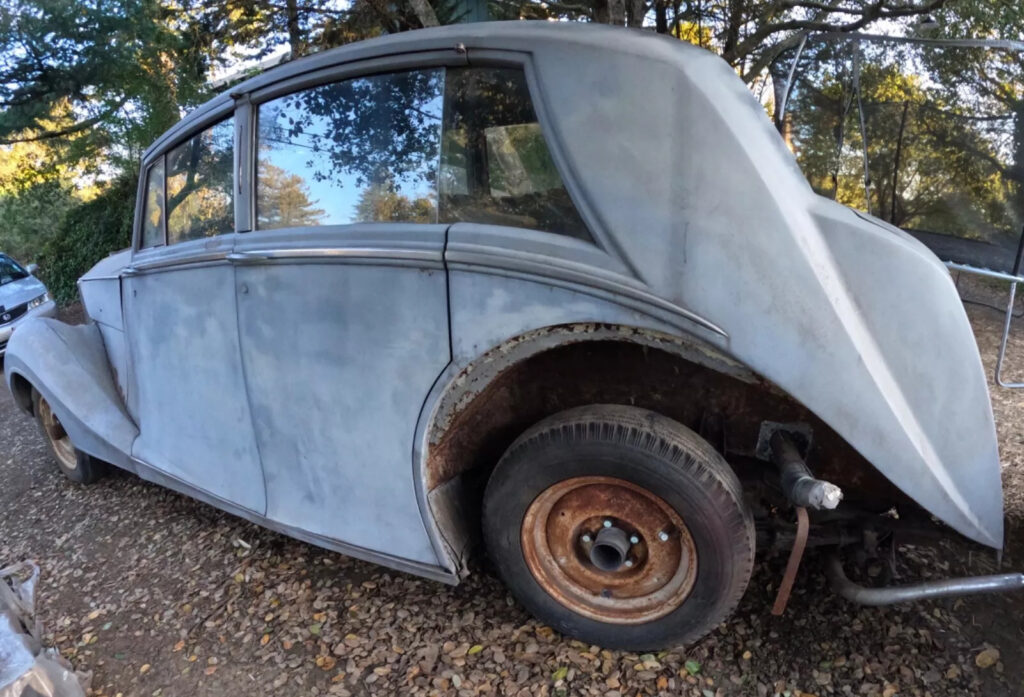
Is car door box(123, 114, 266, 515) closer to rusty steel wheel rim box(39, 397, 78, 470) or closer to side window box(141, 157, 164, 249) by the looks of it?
side window box(141, 157, 164, 249)

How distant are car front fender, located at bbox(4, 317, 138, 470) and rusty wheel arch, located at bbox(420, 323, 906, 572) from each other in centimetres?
212

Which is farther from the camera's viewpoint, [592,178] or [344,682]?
[344,682]

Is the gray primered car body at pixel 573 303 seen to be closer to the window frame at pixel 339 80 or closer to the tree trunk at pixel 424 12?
the window frame at pixel 339 80

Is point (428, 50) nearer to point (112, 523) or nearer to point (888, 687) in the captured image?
point (888, 687)

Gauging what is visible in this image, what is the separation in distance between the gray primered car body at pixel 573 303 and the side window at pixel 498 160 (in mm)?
61

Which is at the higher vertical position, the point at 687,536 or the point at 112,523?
the point at 687,536

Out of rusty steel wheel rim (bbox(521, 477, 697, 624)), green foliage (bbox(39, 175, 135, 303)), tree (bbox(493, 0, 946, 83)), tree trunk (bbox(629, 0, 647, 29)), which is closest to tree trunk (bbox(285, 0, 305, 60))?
tree (bbox(493, 0, 946, 83))

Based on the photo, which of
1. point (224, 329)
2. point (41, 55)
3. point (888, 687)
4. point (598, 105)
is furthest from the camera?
point (41, 55)

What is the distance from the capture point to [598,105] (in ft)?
6.82

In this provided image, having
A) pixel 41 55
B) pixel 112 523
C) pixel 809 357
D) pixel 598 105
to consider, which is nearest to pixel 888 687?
pixel 809 357

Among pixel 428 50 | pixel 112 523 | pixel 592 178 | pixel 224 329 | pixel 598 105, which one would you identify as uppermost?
pixel 428 50

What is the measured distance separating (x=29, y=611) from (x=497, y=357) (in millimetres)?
2093

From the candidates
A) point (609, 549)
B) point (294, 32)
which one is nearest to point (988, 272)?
point (609, 549)

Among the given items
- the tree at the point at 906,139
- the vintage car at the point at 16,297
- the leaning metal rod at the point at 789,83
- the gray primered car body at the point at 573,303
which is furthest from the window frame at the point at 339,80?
the vintage car at the point at 16,297
